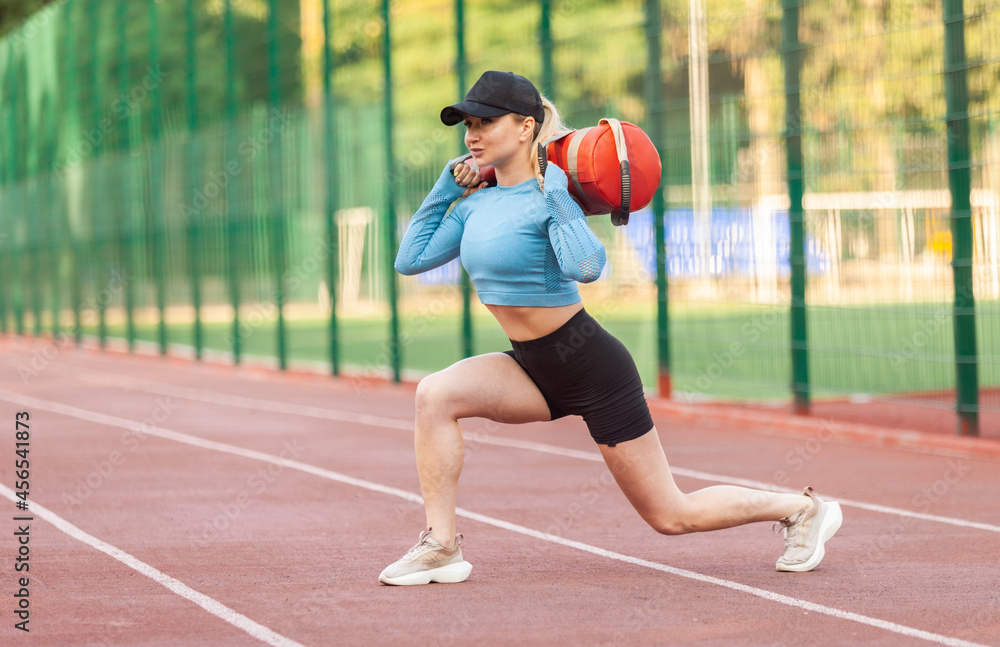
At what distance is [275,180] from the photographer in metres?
21.9

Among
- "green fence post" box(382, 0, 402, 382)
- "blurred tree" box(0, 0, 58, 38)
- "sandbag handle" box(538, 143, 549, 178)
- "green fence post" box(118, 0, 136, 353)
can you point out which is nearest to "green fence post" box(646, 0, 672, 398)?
"green fence post" box(382, 0, 402, 382)

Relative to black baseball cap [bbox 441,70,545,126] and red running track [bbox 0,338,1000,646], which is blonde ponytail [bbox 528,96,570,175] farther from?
red running track [bbox 0,338,1000,646]

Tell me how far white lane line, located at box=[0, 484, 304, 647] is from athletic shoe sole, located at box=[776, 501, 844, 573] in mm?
2336

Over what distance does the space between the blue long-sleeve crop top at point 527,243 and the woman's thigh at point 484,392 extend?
306 millimetres

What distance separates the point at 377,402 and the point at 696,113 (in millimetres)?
5087

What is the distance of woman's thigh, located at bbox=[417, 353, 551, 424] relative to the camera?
228 inches

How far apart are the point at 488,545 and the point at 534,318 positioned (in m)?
1.81

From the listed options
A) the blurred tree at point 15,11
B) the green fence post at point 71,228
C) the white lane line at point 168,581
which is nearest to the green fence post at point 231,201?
the green fence post at point 71,228

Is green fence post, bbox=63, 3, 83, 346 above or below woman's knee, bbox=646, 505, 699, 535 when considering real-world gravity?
above

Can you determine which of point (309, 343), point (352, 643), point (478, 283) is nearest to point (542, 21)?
point (309, 343)

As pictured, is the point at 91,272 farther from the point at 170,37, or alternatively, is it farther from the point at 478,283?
the point at 478,283

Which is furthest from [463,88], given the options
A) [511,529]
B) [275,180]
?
[511,529]

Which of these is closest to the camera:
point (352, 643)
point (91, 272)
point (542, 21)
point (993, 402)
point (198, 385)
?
point (352, 643)

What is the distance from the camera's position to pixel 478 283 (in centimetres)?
582
